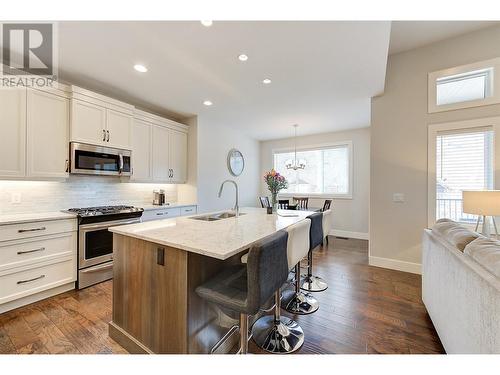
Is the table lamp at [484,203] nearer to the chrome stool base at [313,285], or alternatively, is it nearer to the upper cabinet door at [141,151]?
the chrome stool base at [313,285]

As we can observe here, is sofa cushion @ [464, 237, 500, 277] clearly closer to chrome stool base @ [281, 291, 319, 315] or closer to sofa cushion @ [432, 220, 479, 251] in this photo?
sofa cushion @ [432, 220, 479, 251]

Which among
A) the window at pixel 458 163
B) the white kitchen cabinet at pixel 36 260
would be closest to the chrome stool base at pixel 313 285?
the window at pixel 458 163

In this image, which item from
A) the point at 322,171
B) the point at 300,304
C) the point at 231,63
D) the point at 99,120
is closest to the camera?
the point at 300,304

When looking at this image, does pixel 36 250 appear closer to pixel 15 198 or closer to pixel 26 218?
pixel 26 218

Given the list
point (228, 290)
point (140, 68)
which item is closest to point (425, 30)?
point (140, 68)

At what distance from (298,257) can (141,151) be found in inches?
121

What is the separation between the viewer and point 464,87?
113 inches

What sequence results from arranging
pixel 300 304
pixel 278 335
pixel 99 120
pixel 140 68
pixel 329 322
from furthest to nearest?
1. pixel 99 120
2. pixel 140 68
3. pixel 300 304
4. pixel 329 322
5. pixel 278 335

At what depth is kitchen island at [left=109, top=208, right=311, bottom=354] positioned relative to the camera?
1305 mm

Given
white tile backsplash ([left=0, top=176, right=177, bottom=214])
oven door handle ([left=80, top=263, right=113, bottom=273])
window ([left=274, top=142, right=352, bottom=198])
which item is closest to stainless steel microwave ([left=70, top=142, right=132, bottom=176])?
white tile backsplash ([left=0, top=176, right=177, bottom=214])

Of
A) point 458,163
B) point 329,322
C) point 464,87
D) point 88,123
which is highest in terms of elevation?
point 464,87

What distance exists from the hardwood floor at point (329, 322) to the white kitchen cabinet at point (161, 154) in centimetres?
183

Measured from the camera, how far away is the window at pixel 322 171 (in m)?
5.44
